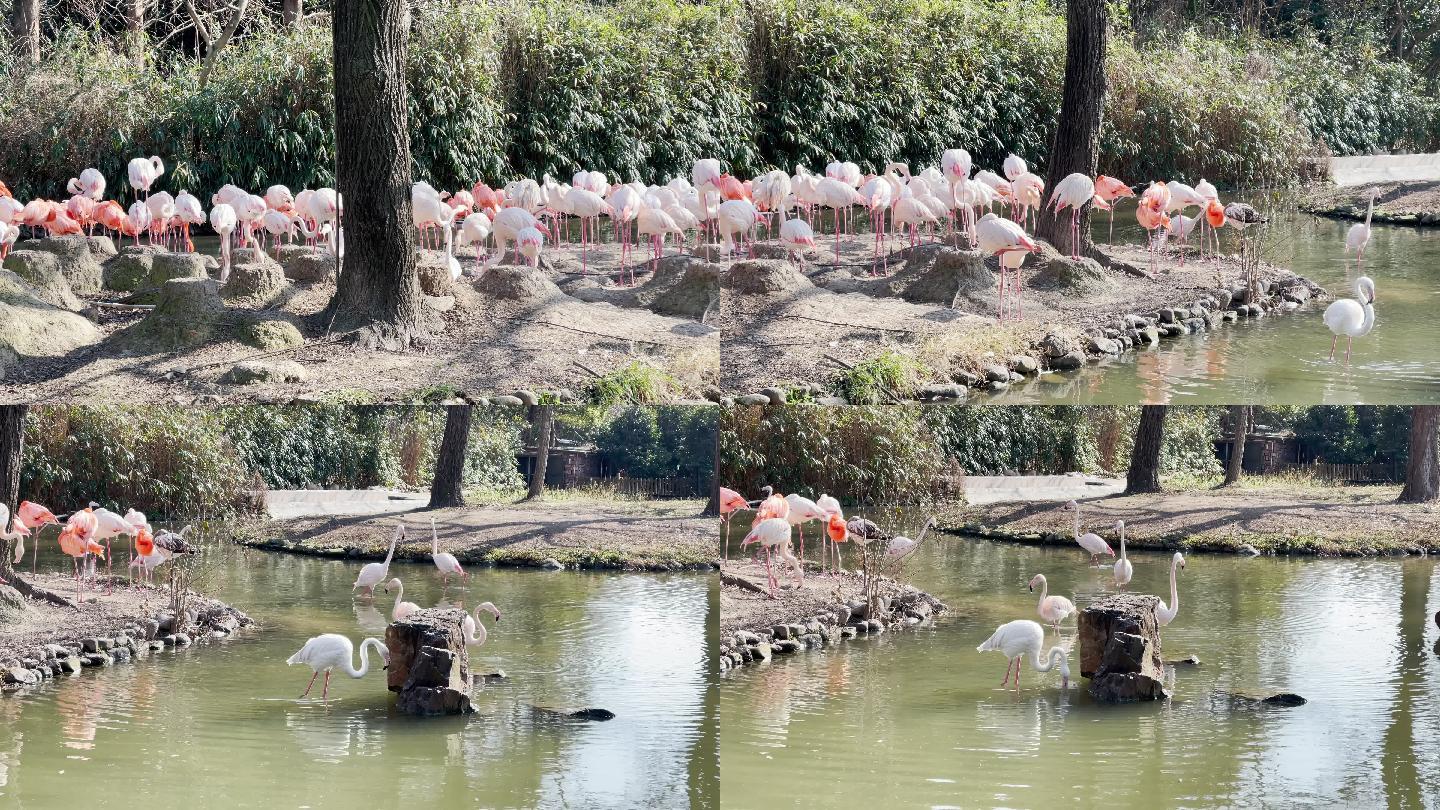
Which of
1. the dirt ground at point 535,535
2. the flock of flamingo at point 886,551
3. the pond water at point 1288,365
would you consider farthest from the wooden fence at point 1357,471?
the dirt ground at point 535,535

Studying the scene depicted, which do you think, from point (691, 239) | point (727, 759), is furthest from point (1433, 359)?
point (691, 239)

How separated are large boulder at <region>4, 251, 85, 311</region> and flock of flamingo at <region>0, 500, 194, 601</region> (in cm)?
168

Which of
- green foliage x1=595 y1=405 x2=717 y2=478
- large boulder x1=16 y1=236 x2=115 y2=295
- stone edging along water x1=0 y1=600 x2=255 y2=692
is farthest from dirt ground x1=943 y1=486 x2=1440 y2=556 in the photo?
large boulder x1=16 y1=236 x2=115 y2=295

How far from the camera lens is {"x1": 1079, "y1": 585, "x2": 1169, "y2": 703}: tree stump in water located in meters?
5.48

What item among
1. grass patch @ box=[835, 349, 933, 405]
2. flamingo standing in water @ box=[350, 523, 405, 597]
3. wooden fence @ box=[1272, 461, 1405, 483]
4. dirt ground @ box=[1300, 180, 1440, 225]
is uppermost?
dirt ground @ box=[1300, 180, 1440, 225]

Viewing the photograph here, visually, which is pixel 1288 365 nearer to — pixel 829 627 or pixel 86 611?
pixel 829 627

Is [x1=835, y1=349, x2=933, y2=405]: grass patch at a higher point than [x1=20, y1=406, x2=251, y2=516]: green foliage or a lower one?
higher

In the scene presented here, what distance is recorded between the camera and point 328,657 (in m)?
5.58

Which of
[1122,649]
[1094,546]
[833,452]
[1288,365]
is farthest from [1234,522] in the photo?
[833,452]

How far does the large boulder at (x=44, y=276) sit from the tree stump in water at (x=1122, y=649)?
5.08 metres

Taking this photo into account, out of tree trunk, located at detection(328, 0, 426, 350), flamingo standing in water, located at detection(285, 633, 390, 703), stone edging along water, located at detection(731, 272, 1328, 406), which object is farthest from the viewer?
tree trunk, located at detection(328, 0, 426, 350)

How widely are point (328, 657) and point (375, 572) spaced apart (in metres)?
0.46

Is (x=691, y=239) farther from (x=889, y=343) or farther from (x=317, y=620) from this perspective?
(x=317, y=620)

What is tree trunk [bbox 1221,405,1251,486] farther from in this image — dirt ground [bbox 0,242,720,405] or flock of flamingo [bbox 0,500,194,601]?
flock of flamingo [bbox 0,500,194,601]
